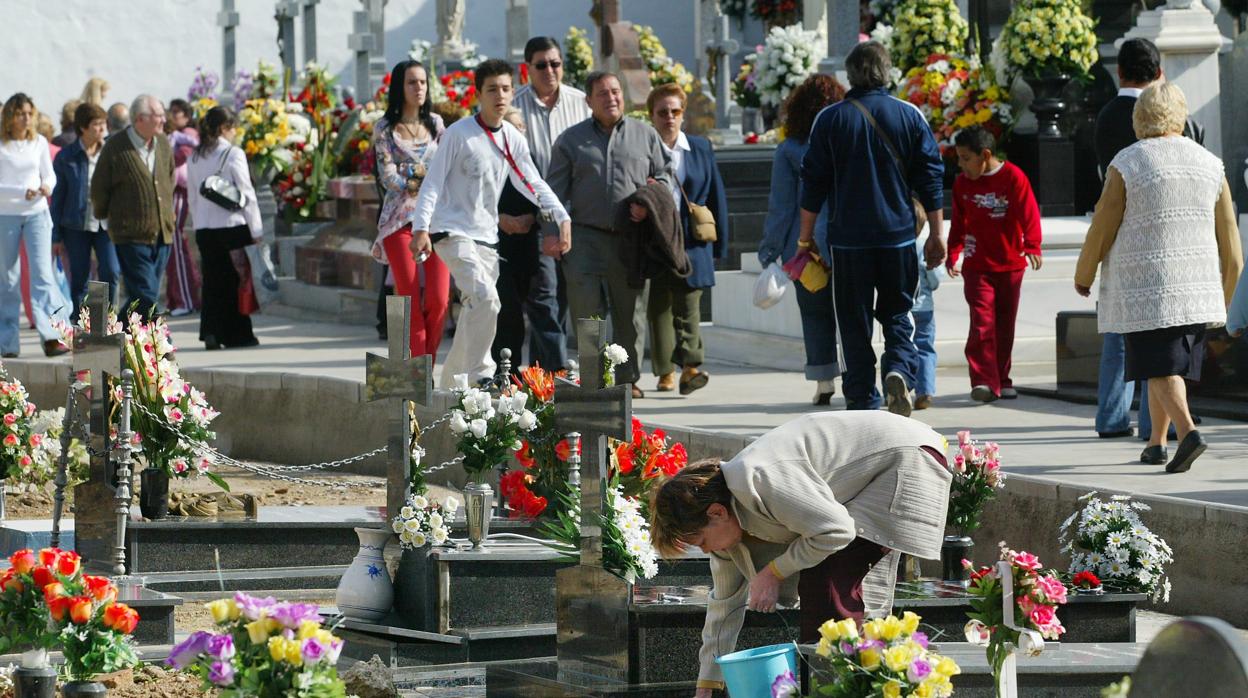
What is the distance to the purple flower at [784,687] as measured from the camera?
15.6 feet

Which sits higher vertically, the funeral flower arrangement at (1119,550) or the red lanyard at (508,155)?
→ the red lanyard at (508,155)

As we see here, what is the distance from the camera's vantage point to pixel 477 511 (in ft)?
24.3

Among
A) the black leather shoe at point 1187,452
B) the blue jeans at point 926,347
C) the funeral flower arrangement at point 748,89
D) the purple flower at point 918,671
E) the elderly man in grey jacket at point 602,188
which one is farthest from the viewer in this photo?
the funeral flower arrangement at point 748,89

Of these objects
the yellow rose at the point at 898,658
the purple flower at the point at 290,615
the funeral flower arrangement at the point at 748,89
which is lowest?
the yellow rose at the point at 898,658

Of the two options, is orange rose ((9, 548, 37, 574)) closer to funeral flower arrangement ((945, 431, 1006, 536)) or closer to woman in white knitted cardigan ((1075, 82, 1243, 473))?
funeral flower arrangement ((945, 431, 1006, 536))

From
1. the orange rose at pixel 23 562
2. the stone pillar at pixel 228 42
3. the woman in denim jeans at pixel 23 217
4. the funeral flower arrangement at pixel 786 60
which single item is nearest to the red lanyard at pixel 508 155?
the woman in denim jeans at pixel 23 217

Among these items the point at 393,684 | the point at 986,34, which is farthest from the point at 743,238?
the point at 393,684

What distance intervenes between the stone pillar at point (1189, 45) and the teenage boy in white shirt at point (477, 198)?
168 inches

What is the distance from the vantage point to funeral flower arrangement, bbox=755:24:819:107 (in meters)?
18.2

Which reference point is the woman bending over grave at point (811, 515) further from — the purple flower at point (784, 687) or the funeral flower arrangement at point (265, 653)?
the funeral flower arrangement at point (265, 653)

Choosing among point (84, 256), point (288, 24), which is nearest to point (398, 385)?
point (84, 256)

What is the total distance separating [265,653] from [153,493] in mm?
4164

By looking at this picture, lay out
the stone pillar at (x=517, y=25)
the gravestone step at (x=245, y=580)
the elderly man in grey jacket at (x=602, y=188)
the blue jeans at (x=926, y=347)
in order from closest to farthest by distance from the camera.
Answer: the gravestone step at (x=245, y=580)
the blue jeans at (x=926, y=347)
the elderly man in grey jacket at (x=602, y=188)
the stone pillar at (x=517, y=25)

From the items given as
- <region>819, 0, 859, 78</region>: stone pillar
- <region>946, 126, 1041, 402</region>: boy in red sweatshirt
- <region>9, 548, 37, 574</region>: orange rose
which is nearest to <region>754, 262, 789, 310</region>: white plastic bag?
<region>946, 126, 1041, 402</region>: boy in red sweatshirt
